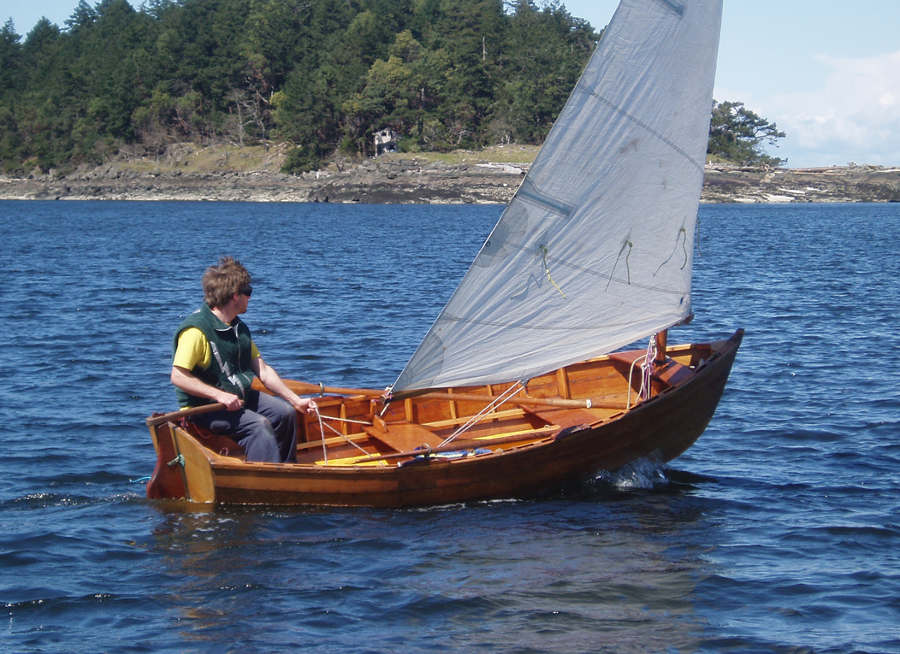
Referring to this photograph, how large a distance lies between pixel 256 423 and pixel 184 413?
670 millimetres

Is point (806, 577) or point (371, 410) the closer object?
point (806, 577)

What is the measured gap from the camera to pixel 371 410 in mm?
11156

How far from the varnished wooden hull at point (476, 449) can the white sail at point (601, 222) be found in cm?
75

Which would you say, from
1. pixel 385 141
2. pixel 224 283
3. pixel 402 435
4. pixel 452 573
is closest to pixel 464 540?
pixel 452 573

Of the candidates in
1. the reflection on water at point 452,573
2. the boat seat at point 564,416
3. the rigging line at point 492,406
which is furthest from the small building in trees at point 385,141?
the reflection on water at point 452,573

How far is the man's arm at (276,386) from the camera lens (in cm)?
954

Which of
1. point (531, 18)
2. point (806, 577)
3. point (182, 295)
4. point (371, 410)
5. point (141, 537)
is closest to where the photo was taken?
point (806, 577)

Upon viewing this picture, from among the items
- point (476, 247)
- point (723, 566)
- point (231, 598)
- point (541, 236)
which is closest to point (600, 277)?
point (541, 236)

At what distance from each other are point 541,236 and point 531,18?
114 metres

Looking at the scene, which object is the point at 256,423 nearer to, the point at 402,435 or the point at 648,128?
the point at 402,435

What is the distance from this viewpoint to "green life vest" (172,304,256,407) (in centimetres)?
909

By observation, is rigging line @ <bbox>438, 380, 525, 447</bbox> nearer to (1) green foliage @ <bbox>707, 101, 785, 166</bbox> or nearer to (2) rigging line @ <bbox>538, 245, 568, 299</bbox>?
(2) rigging line @ <bbox>538, 245, 568, 299</bbox>

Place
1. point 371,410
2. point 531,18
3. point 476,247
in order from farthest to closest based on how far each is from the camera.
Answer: point 531,18 < point 476,247 < point 371,410

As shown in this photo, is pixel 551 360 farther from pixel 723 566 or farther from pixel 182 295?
pixel 182 295
